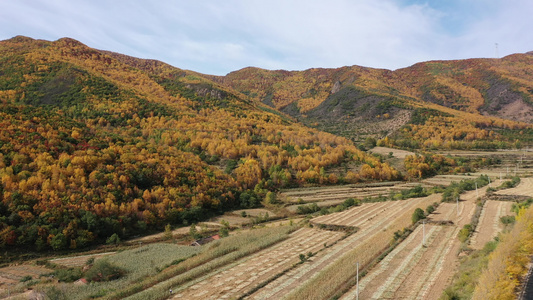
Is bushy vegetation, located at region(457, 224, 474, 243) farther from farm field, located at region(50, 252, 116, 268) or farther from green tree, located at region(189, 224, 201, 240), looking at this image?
farm field, located at region(50, 252, 116, 268)

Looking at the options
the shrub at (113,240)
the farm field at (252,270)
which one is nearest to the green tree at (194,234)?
the shrub at (113,240)

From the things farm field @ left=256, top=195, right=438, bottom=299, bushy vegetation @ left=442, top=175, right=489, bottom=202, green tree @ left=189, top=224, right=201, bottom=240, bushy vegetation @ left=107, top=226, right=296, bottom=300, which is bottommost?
green tree @ left=189, top=224, right=201, bottom=240

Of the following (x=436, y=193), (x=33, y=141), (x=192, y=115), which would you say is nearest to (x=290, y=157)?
(x=436, y=193)

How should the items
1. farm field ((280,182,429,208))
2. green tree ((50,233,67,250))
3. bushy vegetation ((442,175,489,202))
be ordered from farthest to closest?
farm field ((280,182,429,208))
bushy vegetation ((442,175,489,202))
green tree ((50,233,67,250))

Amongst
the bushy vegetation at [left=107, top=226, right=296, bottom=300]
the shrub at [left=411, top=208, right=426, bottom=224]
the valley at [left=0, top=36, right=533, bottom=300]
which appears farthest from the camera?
the shrub at [left=411, top=208, right=426, bottom=224]

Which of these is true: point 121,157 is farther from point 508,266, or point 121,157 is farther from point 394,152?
point 394,152

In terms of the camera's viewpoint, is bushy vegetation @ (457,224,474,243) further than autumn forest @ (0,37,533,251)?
No

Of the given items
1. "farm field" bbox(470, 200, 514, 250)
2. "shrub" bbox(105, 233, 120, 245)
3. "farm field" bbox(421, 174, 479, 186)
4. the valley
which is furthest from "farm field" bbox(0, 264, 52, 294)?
"farm field" bbox(421, 174, 479, 186)

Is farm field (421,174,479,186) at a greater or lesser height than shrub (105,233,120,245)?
greater
